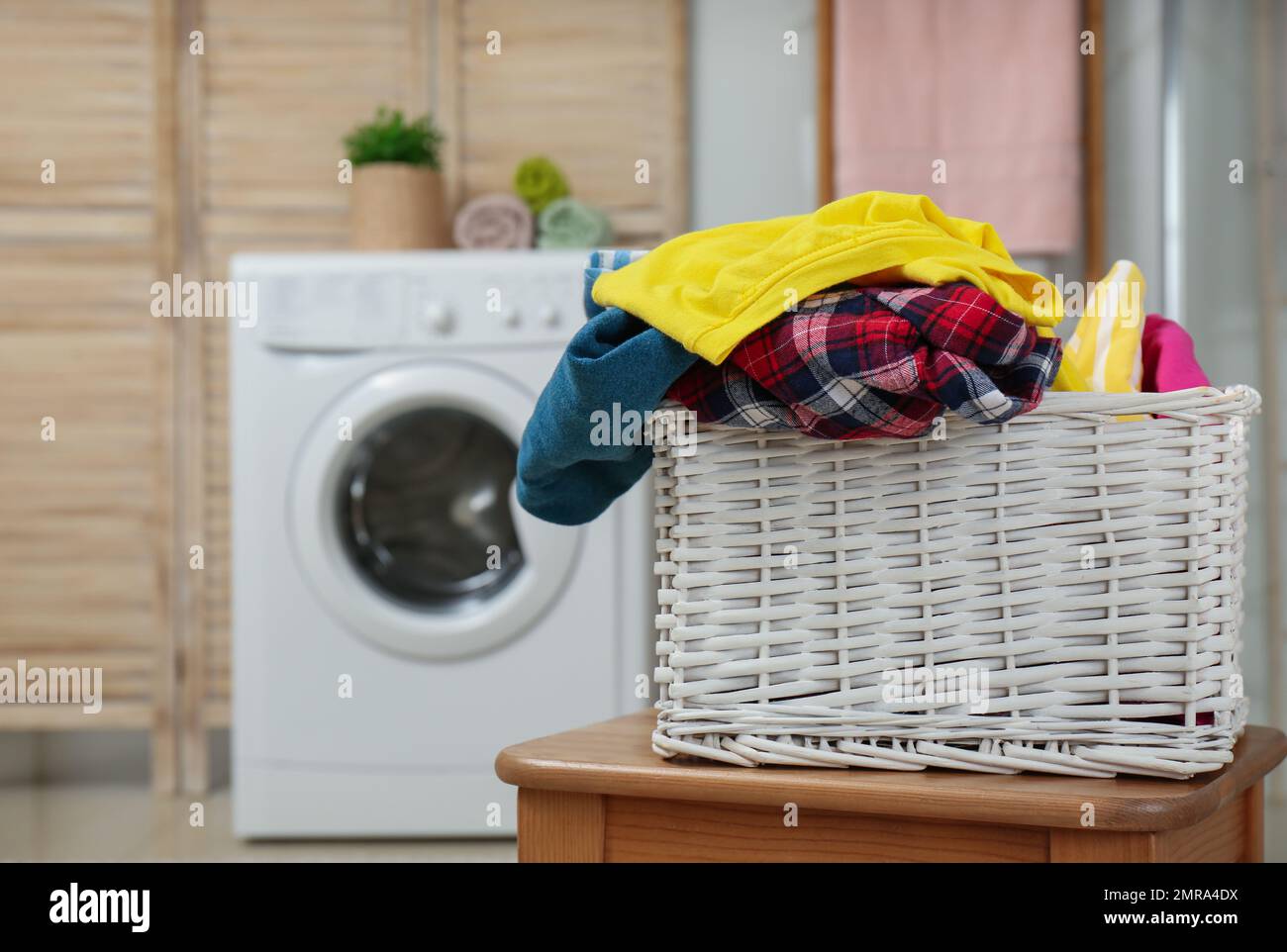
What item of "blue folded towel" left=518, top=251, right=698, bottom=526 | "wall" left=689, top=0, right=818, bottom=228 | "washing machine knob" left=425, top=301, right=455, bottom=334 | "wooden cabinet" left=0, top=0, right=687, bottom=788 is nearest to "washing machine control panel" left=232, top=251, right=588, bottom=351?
"washing machine knob" left=425, top=301, right=455, bottom=334

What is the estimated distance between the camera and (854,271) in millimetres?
612

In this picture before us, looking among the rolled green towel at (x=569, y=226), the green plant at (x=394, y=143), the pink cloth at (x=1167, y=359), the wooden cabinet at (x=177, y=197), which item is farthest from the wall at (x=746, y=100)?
the pink cloth at (x=1167, y=359)

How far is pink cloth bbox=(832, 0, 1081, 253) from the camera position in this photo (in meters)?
2.06

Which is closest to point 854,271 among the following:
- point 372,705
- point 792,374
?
point 792,374

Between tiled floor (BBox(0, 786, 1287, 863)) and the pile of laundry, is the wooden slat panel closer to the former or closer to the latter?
tiled floor (BBox(0, 786, 1287, 863))

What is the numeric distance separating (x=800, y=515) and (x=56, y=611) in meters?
1.89

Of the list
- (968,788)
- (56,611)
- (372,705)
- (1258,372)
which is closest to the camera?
(968,788)

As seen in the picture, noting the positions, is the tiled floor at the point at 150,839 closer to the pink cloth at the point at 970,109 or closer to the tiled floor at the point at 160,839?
the tiled floor at the point at 160,839

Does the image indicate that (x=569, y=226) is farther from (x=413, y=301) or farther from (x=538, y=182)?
(x=413, y=301)

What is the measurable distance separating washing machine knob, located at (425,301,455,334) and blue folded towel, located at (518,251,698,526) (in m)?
1.04

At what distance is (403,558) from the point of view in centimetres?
179

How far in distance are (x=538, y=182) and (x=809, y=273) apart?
1.55 metres

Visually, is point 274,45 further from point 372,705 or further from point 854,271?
point 854,271

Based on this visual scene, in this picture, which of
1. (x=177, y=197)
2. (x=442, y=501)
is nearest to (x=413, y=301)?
(x=442, y=501)
